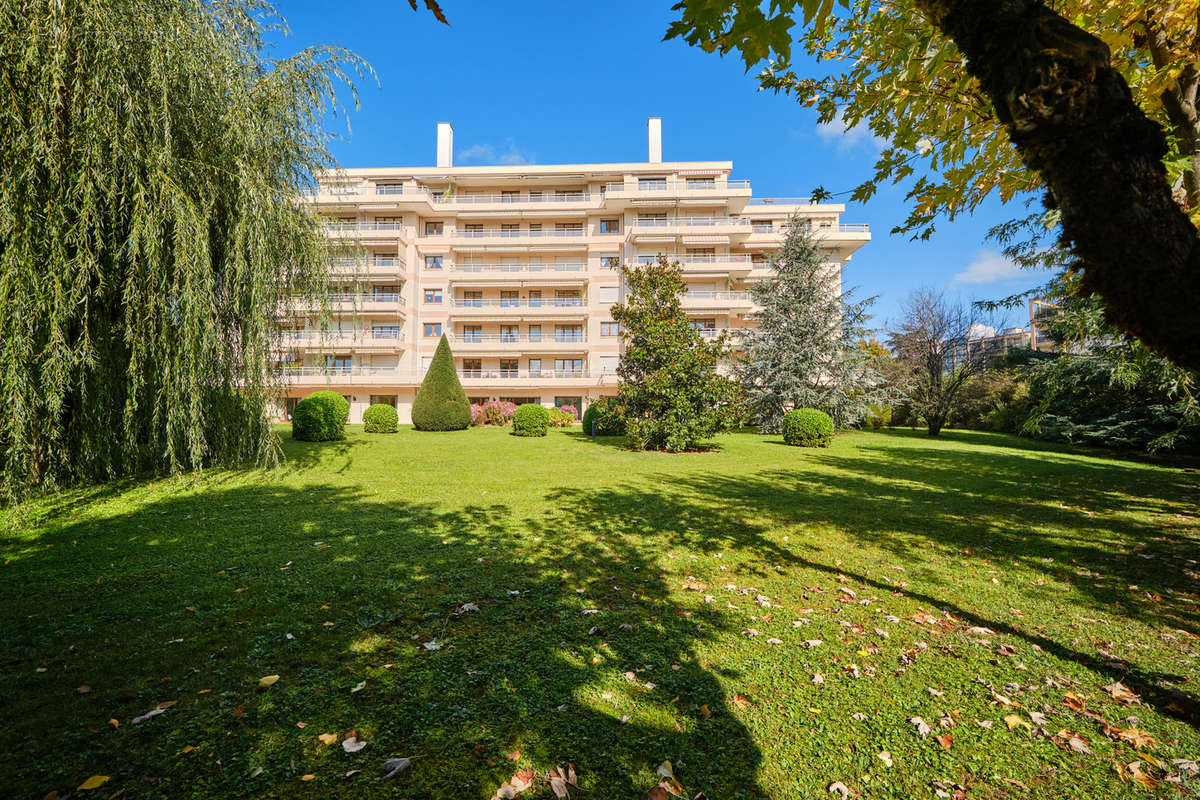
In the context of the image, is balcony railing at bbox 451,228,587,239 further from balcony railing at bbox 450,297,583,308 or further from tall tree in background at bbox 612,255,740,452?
tall tree in background at bbox 612,255,740,452

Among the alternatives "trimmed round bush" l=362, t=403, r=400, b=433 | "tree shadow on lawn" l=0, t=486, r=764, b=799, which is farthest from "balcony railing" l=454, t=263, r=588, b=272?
"tree shadow on lawn" l=0, t=486, r=764, b=799

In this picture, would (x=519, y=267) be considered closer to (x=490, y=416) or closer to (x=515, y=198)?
(x=515, y=198)

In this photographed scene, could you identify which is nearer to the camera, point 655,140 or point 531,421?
point 531,421

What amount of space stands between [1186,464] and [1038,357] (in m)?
7.69

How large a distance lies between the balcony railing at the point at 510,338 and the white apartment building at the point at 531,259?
4.6 inches

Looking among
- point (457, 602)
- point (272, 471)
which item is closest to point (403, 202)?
point (272, 471)

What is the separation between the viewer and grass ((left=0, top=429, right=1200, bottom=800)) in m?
2.29

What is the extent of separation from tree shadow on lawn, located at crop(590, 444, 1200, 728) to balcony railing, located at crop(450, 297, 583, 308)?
80.7 feet

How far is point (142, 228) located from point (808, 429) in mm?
18812

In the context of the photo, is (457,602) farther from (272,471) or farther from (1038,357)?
(1038,357)

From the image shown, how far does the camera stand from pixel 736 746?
95.7 inches

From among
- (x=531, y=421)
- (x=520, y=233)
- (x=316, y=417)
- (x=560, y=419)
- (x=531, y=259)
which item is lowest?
(x=560, y=419)

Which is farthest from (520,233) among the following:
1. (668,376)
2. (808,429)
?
(808,429)

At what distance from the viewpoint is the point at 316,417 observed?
1574 cm
